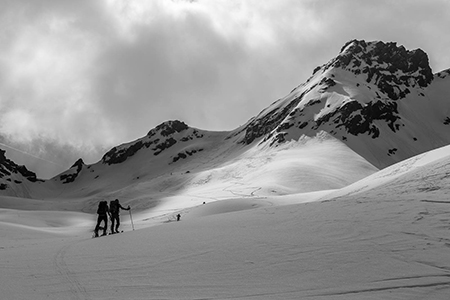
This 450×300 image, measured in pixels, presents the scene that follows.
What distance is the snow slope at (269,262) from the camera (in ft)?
20.3

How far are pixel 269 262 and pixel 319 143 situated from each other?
102979 millimetres

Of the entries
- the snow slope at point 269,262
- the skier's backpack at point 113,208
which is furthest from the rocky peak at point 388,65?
the snow slope at point 269,262

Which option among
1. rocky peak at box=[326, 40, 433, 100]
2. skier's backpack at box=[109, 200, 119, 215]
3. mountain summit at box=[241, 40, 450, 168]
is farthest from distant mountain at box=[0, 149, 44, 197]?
skier's backpack at box=[109, 200, 119, 215]

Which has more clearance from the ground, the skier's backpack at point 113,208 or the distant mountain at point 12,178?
the distant mountain at point 12,178

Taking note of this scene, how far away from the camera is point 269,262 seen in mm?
7793

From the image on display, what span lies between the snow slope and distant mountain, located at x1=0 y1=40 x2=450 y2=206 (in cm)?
4660

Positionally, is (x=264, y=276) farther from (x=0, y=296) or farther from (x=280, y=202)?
(x=280, y=202)

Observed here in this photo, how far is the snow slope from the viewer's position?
618cm

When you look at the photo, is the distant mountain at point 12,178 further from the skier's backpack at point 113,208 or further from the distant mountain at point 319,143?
the skier's backpack at point 113,208

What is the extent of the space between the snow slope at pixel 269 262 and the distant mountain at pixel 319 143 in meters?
46.6

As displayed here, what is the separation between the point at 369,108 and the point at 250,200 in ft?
326

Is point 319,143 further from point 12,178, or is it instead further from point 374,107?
point 12,178

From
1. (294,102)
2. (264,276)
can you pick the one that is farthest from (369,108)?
(264,276)

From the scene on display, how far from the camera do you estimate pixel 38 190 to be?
185250 millimetres
